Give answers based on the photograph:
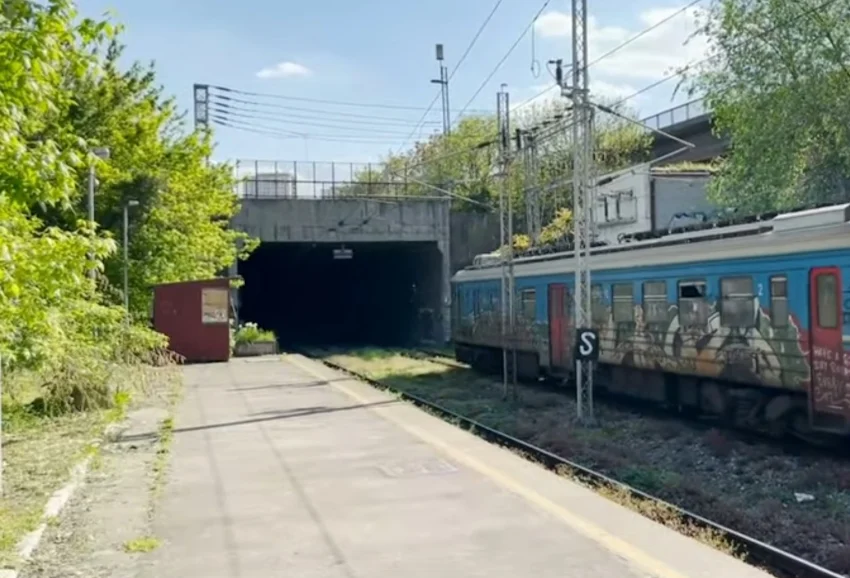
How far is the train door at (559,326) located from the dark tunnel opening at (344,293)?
22867mm

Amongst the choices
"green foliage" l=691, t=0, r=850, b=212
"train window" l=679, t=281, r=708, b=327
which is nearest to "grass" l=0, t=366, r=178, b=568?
"train window" l=679, t=281, r=708, b=327

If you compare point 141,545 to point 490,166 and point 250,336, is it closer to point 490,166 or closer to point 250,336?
point 250,336

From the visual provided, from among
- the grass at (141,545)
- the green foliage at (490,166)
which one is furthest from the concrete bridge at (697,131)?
the grass at (141,545)

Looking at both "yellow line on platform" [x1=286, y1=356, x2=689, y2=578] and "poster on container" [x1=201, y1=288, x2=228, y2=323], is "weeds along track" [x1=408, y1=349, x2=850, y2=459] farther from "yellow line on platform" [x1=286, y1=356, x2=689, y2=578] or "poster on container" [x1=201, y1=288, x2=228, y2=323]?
"poster on container" [x1=201, y1=288, x2=228, y2=323]

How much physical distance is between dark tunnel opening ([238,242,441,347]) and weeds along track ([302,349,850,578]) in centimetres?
2682

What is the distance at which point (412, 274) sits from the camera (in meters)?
49.9

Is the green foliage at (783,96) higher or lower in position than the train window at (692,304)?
higher

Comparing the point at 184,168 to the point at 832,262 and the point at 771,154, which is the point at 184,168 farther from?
the point at 832,262

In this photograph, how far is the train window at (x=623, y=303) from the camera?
17.5 m

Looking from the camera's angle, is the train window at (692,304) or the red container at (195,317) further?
the red container at (195,317)

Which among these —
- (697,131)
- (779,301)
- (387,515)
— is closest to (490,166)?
(697,131)

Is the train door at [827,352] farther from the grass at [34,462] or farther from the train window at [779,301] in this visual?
the grass at [34,462]

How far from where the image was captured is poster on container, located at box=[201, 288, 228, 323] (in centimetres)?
2977

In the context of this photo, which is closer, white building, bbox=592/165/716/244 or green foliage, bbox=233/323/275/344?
green foliage, bbox=233/323/275/344
